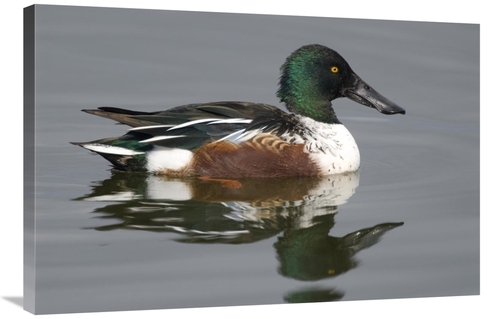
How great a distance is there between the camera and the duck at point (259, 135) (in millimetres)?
8578

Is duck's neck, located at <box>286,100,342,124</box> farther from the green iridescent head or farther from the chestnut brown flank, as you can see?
the chestnut brown flank

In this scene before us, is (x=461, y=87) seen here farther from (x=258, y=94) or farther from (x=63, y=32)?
(x=63, y=32)

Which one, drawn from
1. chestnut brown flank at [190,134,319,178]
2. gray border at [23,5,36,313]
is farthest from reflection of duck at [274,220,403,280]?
gray border at [23,5,36,313]

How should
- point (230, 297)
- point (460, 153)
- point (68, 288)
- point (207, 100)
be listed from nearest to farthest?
point (68, 288), point (230, 297), point (207, 100), point (460, 153)

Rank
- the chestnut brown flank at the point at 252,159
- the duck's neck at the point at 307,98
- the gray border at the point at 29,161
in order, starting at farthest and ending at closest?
the duck's neck at the point at 307,98 → the chestnut brown flank at the point at 252,159 → the gray border at the point at 29,161

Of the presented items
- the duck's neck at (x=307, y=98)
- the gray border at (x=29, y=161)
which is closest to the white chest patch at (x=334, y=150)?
the duck's neck at (x=307, y=98)

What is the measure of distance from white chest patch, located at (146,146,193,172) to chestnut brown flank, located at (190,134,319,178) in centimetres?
8

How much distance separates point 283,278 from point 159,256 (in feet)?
3.19

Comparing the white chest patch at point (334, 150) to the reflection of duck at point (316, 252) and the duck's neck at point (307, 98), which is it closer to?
the duck's neck at point (307, 98)

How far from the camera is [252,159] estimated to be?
28.8 ft

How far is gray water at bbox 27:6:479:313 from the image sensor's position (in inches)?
296

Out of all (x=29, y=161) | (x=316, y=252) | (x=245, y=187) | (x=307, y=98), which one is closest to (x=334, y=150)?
(x=307, y=98)

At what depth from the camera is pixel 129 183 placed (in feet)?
27.9

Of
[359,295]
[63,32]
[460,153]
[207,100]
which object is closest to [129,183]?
[207,100]
